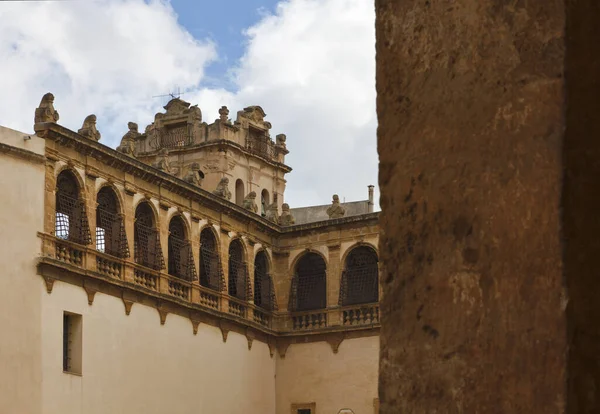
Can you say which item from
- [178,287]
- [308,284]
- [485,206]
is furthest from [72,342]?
[485,206]

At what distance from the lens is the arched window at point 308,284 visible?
4184cm

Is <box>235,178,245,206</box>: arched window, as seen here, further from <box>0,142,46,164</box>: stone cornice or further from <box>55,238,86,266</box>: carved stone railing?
<box>0,142,46,164</box>: stone cornice

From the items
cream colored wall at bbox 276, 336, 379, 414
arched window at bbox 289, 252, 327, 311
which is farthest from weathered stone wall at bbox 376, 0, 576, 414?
arched window at bbox 289, 252, 327, 311

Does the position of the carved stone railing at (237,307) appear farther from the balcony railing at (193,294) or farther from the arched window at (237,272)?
the arched window at (237,272)

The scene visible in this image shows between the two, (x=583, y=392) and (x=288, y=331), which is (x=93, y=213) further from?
(x=583, y=392)

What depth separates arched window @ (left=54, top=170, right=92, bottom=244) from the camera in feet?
108

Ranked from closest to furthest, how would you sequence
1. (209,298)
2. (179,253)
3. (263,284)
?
(179,253), (209,298), (263,284)

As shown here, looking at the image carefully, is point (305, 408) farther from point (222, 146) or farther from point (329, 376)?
point (222, 146)

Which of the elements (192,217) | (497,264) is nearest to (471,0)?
(497,264)

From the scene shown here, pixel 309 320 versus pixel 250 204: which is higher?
pixel 250 204

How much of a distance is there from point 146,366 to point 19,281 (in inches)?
203

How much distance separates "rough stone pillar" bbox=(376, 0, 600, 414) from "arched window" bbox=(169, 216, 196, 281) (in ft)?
110

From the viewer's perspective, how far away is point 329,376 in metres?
40.7

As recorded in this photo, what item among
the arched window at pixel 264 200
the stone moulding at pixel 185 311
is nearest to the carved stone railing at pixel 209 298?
the stone moulding at pixel 185 311
